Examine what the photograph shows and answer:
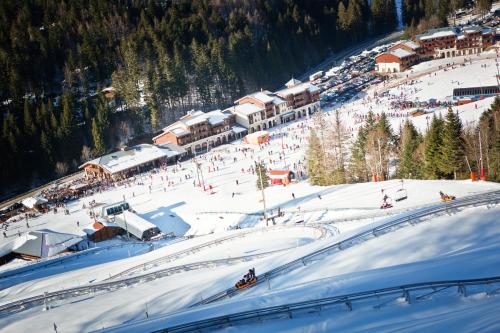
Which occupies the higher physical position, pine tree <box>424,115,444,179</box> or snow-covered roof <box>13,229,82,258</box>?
pine tree <box>424,115,444,179</box>

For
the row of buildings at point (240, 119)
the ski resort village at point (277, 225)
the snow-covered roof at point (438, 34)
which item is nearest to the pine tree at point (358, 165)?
the ski resort village at point (277, 225)

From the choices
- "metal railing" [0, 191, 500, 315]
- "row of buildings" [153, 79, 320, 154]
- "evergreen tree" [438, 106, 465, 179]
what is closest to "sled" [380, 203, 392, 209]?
"metal railing" [0, 191, 500, 315]

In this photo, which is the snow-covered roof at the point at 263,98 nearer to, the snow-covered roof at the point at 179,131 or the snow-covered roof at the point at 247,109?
the snow-covered roof at the point at 247,109

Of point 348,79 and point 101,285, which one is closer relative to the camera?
point 101,285

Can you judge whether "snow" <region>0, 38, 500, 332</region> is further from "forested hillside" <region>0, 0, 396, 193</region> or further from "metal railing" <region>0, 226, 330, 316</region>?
"forested hillside" <region>0, 0, 396, 193</region>

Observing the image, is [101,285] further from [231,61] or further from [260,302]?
[231,61]

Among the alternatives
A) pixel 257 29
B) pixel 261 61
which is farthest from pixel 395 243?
pixel 257 29
